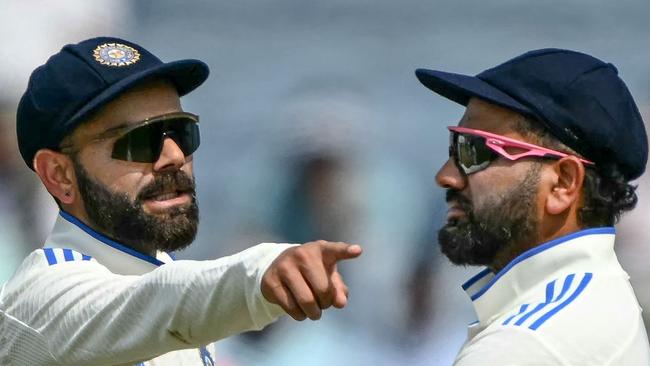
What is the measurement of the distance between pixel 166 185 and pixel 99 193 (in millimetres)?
150

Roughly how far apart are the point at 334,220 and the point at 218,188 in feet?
1.70

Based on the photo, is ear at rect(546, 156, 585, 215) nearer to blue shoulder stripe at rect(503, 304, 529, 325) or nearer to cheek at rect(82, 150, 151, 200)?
blue shoulder stripe at rect(503, 304, 529, 325)

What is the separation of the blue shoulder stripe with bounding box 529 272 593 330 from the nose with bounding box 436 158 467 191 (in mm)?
428

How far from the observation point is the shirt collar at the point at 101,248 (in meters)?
3.10

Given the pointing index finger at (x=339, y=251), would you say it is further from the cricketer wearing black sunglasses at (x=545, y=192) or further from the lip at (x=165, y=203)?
the lip at (x=165, y=203)

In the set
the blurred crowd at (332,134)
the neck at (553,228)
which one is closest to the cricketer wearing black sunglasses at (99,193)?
the neck at (553,228)

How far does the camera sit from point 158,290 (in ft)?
8.23

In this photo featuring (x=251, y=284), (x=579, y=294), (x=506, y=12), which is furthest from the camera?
(x=506, y=12)

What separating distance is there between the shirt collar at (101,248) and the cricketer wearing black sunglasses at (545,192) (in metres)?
0.67

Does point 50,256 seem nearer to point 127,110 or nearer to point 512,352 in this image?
point 127,110

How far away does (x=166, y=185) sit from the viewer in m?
3.19

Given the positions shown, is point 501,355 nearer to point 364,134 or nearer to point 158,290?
point 158,290

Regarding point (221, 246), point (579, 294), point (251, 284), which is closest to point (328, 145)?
point (221, 246)

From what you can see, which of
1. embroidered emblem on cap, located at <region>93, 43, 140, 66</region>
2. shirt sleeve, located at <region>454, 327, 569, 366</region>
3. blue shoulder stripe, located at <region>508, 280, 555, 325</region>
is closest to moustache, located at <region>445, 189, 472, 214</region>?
blue shoulder stripe, located at <region>508, 280, 555, 325</region>
